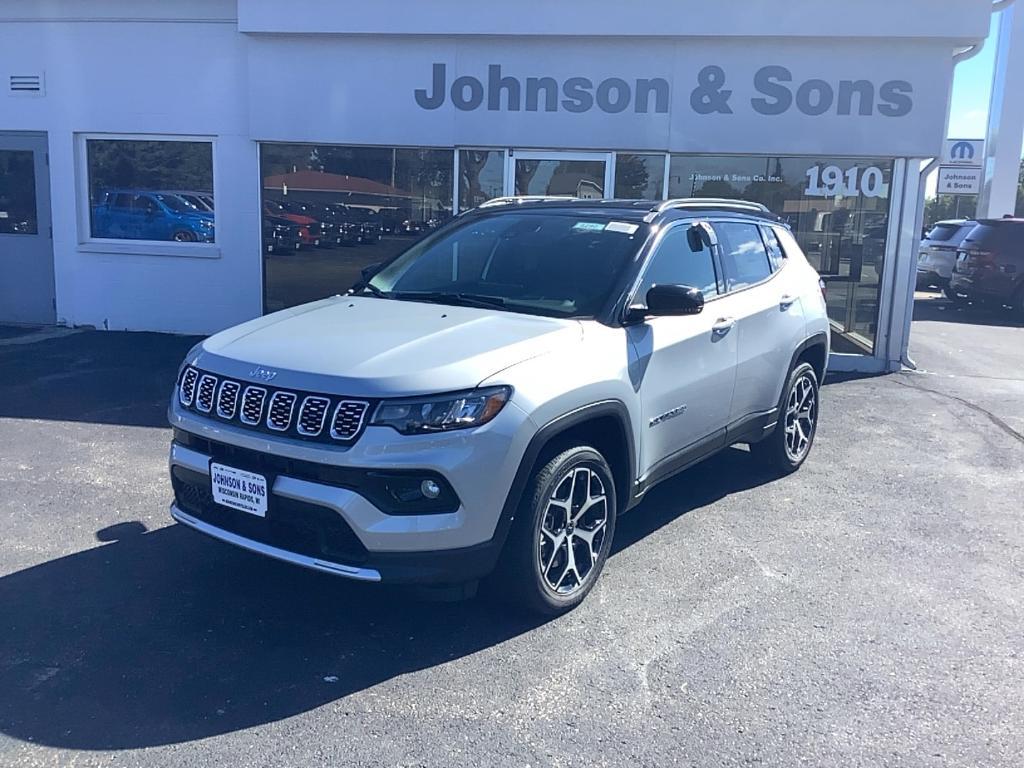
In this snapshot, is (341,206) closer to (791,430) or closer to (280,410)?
(791,430)

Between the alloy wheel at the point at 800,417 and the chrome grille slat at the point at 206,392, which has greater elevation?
the chrome grille slat at the point at 206,392

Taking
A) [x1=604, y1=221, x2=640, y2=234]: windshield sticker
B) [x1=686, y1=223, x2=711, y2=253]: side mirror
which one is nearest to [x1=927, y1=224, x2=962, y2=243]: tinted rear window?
[x1=686, y1=223, x2=711, y2=253]: side mirror

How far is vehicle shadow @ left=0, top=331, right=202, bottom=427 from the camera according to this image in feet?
24.7

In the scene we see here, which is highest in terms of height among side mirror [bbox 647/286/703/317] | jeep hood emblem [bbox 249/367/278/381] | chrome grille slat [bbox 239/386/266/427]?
side mirror [bbox 647/286/703/317]

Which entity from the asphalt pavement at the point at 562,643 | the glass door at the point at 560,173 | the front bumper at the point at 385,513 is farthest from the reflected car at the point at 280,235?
the front bumper at the point at 385,513

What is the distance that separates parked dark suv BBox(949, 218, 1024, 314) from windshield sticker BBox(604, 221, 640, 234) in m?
13.6

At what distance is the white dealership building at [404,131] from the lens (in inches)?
388

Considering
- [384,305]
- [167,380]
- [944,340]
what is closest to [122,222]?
[167,380]

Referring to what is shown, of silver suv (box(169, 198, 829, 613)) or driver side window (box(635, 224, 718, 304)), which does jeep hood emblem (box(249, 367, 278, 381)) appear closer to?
silver suv (box(169, 198, 829, 613))

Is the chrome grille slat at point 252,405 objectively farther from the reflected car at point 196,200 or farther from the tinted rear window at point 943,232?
the tinted rear window at point 943,232

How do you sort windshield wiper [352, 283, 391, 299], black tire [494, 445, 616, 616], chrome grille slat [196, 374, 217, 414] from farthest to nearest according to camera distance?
windshield wiper [352, 283, 391, 299] < chrome grille slat [196, 374, 217, 414] < black tire [494, 445, 616, 616]

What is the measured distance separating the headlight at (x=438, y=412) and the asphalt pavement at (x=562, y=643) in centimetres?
98

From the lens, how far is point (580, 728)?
3326 millimetres

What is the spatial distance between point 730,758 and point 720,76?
328 inches
